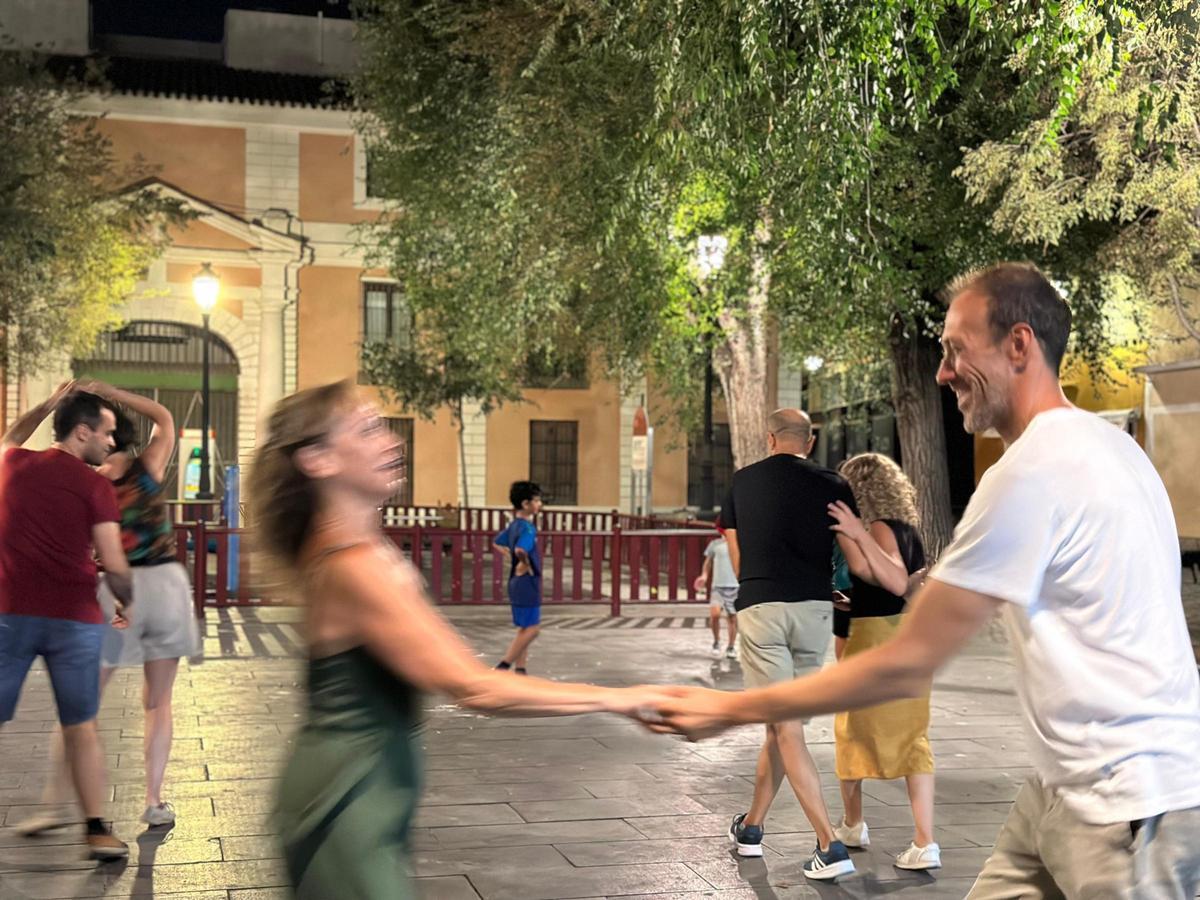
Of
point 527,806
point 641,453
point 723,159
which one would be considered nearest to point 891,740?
point 527,806

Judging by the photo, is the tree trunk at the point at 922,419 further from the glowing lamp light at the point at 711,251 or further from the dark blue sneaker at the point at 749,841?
the dark blue sneaker at the point at 749,841

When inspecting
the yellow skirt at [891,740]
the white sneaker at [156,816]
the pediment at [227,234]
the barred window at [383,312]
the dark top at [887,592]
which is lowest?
the white sneaker at [156,816]

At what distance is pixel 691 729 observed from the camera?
9.45 feet

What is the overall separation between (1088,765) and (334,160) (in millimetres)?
36057

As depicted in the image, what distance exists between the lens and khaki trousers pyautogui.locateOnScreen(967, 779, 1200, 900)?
2.43 meters

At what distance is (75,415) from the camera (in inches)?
227

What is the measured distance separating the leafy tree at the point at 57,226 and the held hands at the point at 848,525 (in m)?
20.1

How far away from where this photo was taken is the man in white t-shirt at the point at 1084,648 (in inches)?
96.3

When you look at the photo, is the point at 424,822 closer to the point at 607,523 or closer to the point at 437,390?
the point at 607,523

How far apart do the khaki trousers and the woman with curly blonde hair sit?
3047 mm

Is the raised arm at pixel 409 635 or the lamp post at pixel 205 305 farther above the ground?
the lamp post at pixel 205 305

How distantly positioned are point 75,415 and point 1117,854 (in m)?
4.54

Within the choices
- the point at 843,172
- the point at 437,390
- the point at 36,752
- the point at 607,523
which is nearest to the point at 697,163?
the point at 843,172

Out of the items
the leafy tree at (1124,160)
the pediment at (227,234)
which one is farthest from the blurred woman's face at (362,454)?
the pediment at (227,234)
